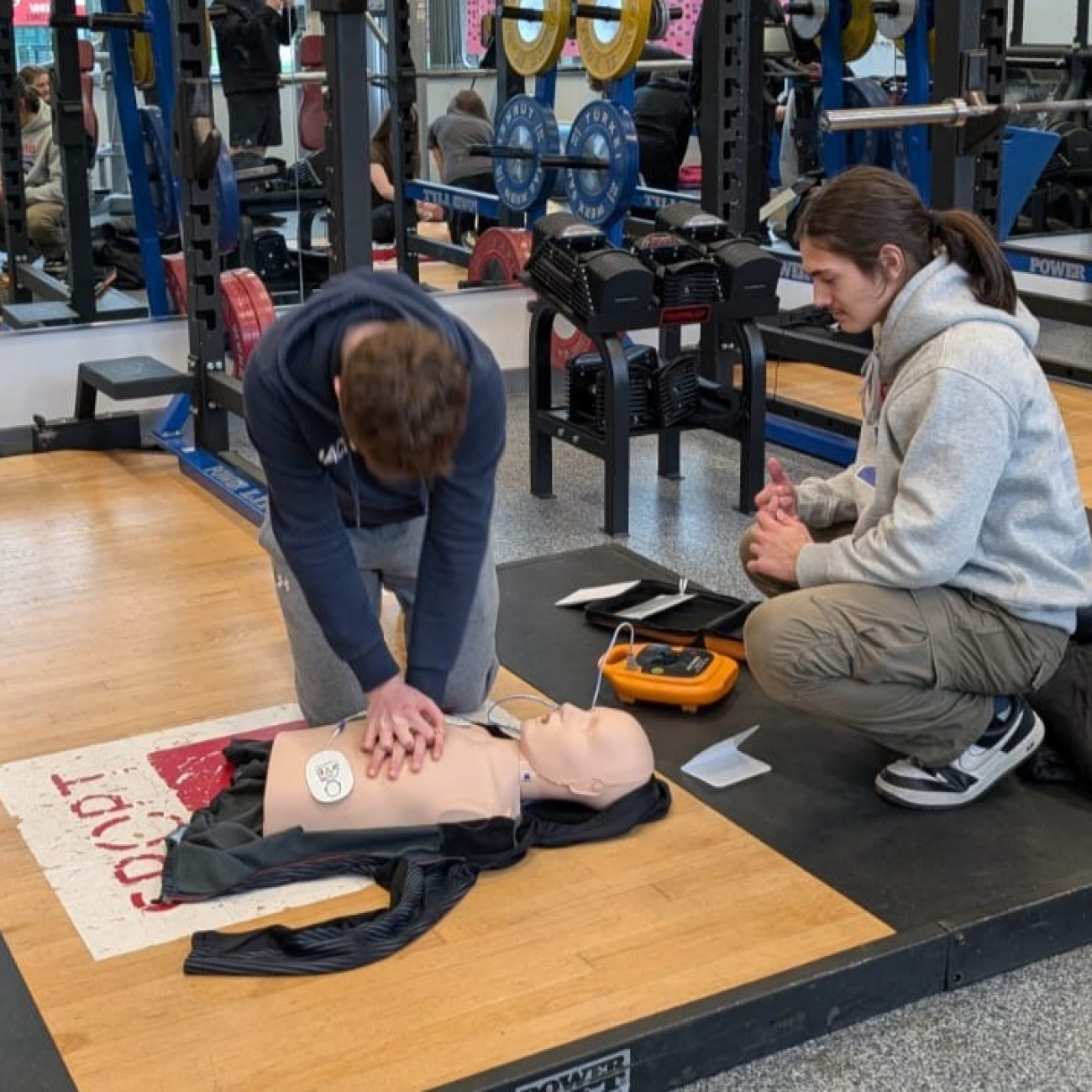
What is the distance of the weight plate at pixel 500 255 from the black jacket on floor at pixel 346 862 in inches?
136

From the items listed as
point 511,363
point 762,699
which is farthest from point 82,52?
point 762,699

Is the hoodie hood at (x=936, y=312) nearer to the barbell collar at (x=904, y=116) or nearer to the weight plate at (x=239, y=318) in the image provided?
the barbell collar at (x=904, y=116)

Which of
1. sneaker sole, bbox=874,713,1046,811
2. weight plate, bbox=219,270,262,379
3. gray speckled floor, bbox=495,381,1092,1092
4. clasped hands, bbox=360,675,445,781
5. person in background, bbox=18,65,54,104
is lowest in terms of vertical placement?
gray speckled floor, bbox=495,381,1092,1092

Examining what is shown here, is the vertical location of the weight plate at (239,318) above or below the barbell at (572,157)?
below

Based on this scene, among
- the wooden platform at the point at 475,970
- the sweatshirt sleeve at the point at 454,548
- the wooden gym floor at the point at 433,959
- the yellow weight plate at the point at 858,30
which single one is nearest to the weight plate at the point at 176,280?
the yellow weight plate at the point at 858,30

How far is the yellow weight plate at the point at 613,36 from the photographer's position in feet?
17.1

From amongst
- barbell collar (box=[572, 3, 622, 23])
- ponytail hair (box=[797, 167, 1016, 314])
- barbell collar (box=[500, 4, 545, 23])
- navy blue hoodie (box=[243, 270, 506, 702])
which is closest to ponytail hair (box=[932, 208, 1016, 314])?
ponytail hair (box=[797, 167, 1016, 314])

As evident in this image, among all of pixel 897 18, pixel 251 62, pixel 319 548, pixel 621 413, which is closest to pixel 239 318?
pixel 251 62

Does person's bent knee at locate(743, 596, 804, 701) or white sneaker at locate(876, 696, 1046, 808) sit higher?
person's bent knee at locate(743, 596, 804, 701)

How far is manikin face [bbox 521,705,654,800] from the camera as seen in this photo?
8.10 ft

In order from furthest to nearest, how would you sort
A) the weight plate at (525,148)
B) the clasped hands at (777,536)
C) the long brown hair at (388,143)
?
the long brown hair at (388,143) < the weight plate at (525,148) < the clasped hands at (777,536)

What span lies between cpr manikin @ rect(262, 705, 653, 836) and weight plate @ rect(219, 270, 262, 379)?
2421 mm

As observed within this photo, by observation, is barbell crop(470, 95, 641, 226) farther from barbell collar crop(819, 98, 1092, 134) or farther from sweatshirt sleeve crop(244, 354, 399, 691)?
sweatshirt sleeve crop(244, 354, 399, 691)

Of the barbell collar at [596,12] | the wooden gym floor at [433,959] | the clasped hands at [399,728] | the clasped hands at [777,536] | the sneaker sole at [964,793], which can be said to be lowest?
the wooden gym floor at [433,959]
